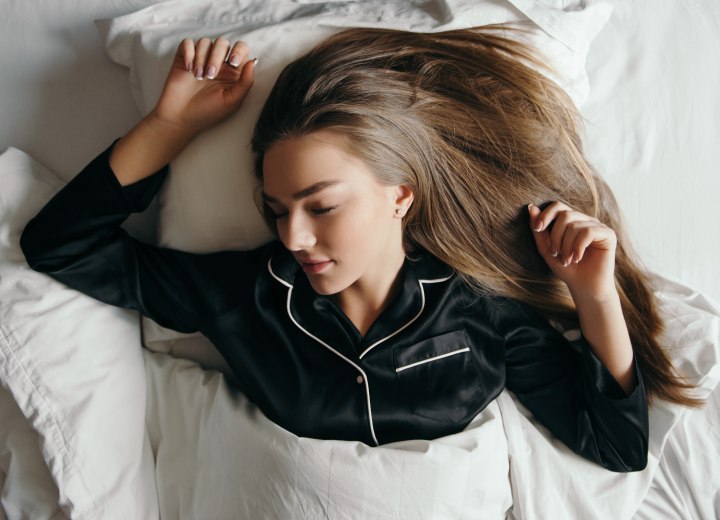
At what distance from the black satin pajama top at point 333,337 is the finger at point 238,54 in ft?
0.82

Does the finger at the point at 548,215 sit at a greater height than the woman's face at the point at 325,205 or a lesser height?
lesser

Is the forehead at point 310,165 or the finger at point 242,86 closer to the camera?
the forehead at point 310,165

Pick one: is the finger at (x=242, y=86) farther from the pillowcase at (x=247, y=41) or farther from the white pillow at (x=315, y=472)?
the white pillow at (x=315, y=472)

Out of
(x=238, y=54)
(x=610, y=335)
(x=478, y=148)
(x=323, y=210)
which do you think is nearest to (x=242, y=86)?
(x=238, y=54)

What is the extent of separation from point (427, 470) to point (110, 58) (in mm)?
965

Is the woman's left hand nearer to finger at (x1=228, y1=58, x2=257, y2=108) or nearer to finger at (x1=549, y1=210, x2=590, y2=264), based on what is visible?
finger at (x1=549, y1=210, x2=590, y2=264)

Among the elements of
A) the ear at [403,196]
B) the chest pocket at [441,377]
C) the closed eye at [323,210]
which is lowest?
the chest pocket at [441,377]

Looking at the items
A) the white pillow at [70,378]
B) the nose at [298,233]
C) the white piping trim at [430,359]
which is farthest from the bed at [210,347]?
the nose at [298,233]

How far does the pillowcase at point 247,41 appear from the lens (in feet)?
4.03

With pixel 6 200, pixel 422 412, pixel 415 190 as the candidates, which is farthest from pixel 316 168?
pixel 6 200

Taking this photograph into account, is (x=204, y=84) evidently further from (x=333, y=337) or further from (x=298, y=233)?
(x=333, y=337)

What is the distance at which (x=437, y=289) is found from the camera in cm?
126

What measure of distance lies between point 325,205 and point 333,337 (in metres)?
0.27

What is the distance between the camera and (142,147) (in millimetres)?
1176
